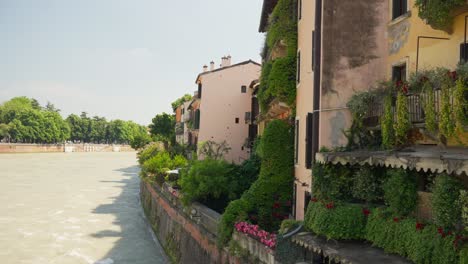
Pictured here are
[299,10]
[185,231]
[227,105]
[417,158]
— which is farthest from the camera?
[227,105]

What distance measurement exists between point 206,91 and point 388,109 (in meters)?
25.7

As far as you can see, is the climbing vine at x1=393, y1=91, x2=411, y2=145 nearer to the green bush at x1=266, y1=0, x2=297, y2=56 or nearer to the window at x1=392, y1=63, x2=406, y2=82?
the window at x1=392, y1=63, x2=406, y2=82

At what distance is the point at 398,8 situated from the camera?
1153cm

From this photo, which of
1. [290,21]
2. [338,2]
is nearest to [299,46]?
[290,21]

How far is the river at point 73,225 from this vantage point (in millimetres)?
22461

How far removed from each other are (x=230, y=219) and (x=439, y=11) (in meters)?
9.61

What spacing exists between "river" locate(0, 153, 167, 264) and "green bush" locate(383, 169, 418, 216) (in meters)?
Answer: 16.6

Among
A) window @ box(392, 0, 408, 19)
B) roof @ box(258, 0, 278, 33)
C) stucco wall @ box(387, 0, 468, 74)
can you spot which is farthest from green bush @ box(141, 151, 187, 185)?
window @ box(392, 0, 408, 19)

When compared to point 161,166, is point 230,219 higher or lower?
lower

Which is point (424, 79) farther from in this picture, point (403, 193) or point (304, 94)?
point (304, 94)

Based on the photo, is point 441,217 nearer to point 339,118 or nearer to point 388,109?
point 388,109

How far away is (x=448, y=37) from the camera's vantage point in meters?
9.23

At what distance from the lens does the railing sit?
814 cm

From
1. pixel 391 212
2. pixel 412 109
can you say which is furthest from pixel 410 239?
pixel 412 109
